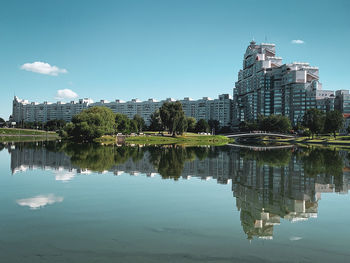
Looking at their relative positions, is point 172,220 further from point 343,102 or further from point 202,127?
point 343,102

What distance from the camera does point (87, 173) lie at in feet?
83.3

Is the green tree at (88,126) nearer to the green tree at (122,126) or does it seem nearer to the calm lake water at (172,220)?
the green tree at (122,126)

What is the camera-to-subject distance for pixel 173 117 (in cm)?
10050

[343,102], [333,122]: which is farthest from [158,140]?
[343,102]

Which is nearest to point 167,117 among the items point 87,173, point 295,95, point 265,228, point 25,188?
point 87,173

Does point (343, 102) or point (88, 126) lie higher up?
point (343, 102)

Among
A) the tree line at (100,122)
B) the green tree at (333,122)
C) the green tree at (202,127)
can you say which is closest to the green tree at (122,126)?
the tree line at (100,122)

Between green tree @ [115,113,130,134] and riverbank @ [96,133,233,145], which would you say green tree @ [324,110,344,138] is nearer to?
riverbank @ [96,133,233,145]

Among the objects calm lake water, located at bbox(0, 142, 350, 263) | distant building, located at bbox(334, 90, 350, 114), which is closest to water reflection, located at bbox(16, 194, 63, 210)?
calm lake water, located at bbox(0, 142, 350, 263)

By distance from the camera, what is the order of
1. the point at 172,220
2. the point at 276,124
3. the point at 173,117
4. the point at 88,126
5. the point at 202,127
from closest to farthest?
the point at 172,220, the point at 88,126, the point at 173,117, the point at 276,124, the point at 202,127

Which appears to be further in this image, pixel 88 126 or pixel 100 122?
pixel 100 122

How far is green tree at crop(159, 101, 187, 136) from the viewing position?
3959 inches

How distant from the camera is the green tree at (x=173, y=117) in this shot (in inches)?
3959

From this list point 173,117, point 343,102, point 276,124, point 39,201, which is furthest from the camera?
point 343,102
